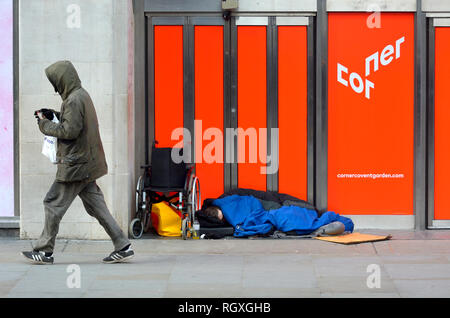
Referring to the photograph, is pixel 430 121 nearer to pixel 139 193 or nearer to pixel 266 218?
pixel 266 218

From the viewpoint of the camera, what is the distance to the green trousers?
322 inches

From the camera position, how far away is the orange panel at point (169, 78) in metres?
10.7

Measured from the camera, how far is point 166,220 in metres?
10.2

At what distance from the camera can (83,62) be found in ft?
32.1

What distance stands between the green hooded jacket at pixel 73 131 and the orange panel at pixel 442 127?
15.2 feet

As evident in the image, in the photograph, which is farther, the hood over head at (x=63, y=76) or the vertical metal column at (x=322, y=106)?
the vertical metal column at (x=322, y=106)

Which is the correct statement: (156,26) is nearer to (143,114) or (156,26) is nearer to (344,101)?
(143,114)

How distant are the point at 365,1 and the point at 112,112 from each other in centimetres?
355

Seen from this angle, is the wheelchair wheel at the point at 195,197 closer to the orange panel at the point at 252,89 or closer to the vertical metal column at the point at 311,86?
the orange panel at the point at 252,89

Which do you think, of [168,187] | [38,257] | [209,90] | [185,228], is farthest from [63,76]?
[209,90]

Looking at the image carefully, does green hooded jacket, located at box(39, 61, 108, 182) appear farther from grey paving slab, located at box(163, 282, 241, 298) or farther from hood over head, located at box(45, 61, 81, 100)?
grey paving slab, located at box(163, 282, 241, 298)

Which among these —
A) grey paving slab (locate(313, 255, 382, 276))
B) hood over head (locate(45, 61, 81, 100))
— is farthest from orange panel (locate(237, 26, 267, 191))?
hood over head (locate(45, 61, 81, 100))

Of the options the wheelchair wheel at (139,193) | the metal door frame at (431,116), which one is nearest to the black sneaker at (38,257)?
the wheelchair wheel at (139,193)

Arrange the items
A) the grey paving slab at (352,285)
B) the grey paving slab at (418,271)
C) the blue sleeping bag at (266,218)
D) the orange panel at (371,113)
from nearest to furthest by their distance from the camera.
Result: the grey paving slab at (352,285)
the grey paving slab at (418,271)
the blue sleeping bag at (266,218)
the orange panel at (371,113)
